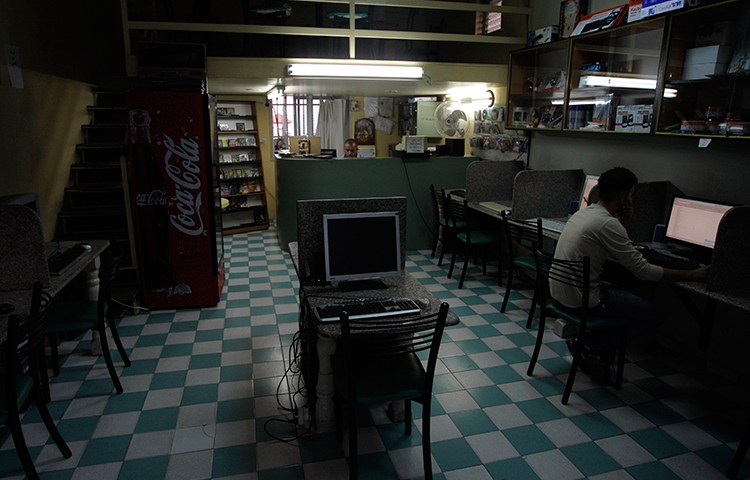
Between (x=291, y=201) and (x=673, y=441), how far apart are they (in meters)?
4.56

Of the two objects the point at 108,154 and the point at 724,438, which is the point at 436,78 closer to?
the point at 108,154

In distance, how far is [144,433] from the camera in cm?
257

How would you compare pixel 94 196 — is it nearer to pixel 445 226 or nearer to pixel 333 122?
pixel 445 226

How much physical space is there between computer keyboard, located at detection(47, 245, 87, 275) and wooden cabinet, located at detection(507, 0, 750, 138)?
155 inches

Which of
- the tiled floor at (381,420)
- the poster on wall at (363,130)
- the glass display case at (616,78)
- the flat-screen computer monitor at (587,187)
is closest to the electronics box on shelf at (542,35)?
the glass display case at (616,78)

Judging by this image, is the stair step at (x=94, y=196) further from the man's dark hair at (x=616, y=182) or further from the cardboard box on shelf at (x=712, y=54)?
the cardboard box on shelf at (x=712, y=54)

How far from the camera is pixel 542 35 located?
188 inches

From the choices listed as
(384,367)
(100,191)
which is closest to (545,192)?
(384,367)

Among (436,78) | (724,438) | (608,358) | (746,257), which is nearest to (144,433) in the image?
(608,358)

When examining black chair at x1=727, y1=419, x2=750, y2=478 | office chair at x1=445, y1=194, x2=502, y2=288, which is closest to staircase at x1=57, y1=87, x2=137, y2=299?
office chair at x1=445, y1=194, x2=502, y2=288

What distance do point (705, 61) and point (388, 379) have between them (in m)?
2.81

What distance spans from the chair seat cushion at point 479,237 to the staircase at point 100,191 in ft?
10.2

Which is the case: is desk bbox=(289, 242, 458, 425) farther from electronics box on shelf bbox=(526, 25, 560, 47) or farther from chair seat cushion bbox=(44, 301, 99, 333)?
electronics box on shelf bbox=(526, 25, 560, 47)

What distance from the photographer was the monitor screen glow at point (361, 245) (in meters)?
2.50
